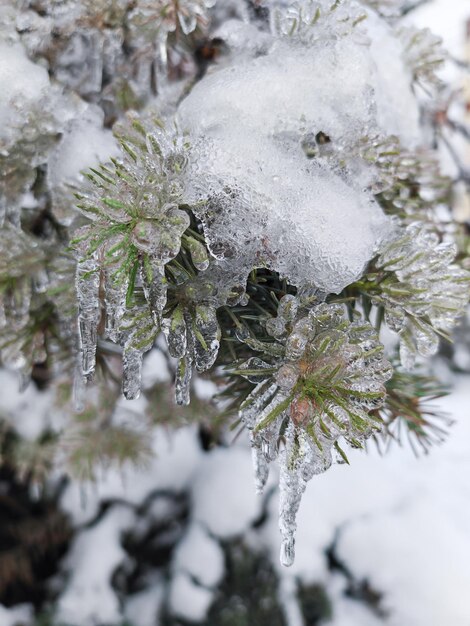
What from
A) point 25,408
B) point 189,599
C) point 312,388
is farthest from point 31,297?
point 189,599

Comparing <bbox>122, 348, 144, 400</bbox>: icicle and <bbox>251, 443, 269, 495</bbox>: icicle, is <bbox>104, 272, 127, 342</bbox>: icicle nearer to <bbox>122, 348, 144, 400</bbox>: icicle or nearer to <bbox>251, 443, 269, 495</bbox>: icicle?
<bbox>122, 348, 144, 400</bbox>: icicle

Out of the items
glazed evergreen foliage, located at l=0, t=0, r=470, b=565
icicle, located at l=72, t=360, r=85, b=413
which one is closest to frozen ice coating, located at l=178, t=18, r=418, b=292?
glazed evergreen foliage, located at l=0, t=0, r=470, b=565

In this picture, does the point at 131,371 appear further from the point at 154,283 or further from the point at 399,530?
the point at 399,530

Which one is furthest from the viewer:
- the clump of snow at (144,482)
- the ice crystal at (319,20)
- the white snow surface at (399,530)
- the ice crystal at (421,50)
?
the clump of snow at (144,482)

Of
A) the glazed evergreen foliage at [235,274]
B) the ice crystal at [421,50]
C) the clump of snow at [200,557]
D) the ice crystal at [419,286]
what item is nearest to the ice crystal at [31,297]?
the glazed evergreen foliage at [235,274]

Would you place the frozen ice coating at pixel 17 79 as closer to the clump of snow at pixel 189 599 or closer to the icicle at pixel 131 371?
the icicle at pixel 131 371

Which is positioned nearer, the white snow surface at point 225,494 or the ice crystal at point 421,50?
the ice crystal at point 421,50
